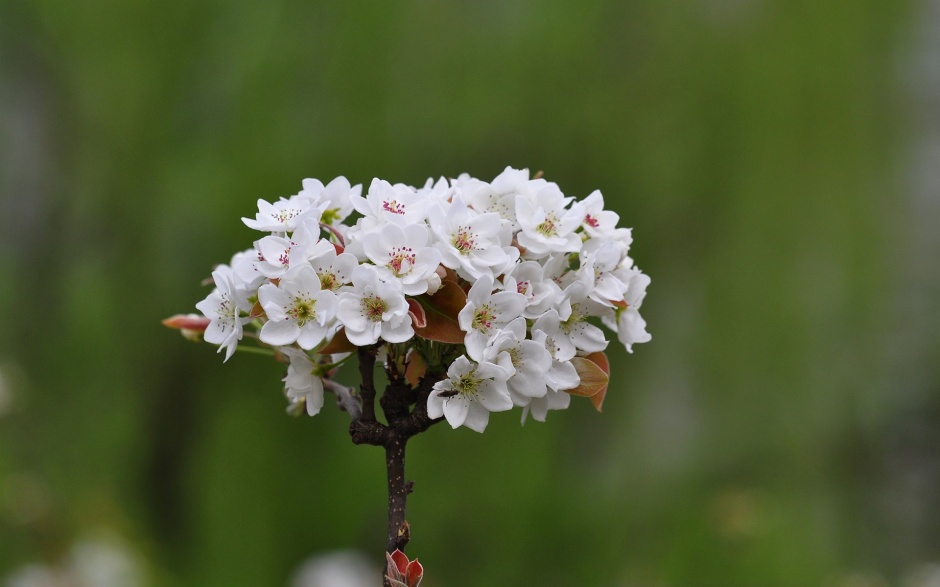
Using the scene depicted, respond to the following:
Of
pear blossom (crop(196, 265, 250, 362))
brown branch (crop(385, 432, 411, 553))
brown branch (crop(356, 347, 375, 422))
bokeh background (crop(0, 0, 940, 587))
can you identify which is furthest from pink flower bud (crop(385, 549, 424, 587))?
bokeh background (crop(0, 0, 940, 587))

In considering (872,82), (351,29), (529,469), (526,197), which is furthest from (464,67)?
(526,197)

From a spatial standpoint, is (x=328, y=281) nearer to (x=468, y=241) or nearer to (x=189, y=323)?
(x=468, y=241)

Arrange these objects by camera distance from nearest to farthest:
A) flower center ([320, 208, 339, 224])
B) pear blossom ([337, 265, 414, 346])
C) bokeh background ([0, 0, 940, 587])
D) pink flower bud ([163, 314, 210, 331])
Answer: pear blossom ([337, 265, 414, 346]) → flower center ([320, 208, 339, 224]) → pink flower bud ([163, 314, 210, 331]) → bokeh background ([0, 0, 940, 587])

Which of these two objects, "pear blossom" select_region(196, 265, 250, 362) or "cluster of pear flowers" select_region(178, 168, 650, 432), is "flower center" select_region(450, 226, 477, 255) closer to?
"cluster of pear flowers" select_region(178, 168, 650, 432)

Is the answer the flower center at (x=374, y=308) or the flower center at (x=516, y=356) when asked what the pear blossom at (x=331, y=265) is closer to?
the flower center at (x=374, y=308)

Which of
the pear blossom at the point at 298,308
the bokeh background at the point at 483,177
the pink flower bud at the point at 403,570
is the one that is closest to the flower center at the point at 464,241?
the pear blossom at the point at 298,308

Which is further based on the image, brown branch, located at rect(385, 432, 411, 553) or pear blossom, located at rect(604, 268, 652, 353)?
pear blossom, located at rect(604, 268, 652, 353)
